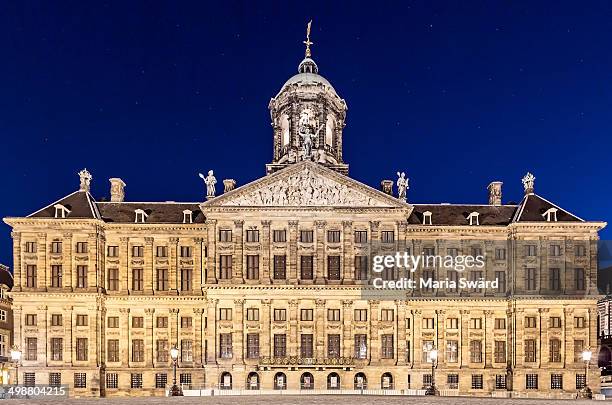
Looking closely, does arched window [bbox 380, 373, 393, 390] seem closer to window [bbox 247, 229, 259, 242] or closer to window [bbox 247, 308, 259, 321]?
window [bbox 247, 308, 259, 321]

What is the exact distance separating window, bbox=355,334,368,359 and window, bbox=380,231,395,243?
8.71 meters

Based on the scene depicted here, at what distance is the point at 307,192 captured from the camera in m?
69.8

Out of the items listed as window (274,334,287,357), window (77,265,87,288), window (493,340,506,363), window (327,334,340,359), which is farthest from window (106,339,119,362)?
window (493,340,506,363)

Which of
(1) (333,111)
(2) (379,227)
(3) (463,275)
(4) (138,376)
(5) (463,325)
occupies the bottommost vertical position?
(4) (138,376)

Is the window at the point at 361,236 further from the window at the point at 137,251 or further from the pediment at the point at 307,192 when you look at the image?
the window at the point at 137,251

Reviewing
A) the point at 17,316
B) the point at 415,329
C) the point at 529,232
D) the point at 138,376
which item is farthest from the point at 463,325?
the point at 17,316

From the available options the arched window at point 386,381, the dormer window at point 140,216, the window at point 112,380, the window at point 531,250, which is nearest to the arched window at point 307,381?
the arched window at point 386,381

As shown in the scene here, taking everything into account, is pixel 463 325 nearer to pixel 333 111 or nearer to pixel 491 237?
pixel 491 237

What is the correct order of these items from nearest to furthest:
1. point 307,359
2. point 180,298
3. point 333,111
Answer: point 307,359 < point 180,298 < point 333,111

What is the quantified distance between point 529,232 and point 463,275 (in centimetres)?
732

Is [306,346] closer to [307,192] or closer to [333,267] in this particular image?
[333,267]

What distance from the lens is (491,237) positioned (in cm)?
7369

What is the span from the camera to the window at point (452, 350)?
237ft

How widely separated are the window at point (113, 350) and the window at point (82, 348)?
7.33 feet
